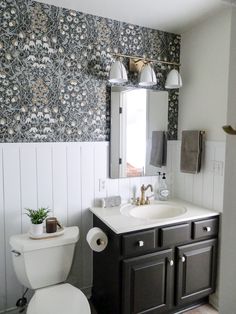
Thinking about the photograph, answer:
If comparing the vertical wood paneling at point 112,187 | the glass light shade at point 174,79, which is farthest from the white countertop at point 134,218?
the glass light shade at point 174,79

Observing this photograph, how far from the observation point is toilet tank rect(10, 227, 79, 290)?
5.66 feet

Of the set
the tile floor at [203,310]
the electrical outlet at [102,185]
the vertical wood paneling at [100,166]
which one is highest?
the vertical wood paneling at [100,166]

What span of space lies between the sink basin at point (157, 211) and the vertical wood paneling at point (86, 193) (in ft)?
1.17

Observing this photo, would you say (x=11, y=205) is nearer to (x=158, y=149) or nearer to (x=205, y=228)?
(x=158, y=149)

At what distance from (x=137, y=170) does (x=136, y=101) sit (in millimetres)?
660

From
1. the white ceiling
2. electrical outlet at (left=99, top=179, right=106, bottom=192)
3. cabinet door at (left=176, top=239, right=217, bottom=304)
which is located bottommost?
cabinet door at (left=176, top=239, right=217, bottom=304)

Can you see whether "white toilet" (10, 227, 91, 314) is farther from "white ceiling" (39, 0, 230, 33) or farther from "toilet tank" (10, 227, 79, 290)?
"white ceiling" (39, 0, 230, 33)

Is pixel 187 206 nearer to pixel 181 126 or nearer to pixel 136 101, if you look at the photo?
pixel 181 126

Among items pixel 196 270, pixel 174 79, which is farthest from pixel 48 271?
pixel 174 79

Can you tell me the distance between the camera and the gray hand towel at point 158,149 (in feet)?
8.25

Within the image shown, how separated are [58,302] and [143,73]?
1908 mm

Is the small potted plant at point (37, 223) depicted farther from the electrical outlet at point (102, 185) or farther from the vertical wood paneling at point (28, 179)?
the electrical outlet at point (102, 185)

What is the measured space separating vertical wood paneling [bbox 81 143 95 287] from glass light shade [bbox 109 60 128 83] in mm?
606

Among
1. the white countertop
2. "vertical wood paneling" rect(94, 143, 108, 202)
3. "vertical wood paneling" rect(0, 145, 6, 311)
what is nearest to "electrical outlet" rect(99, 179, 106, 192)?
"vertical wood paneling" rect(94, 143, 108, 202)
